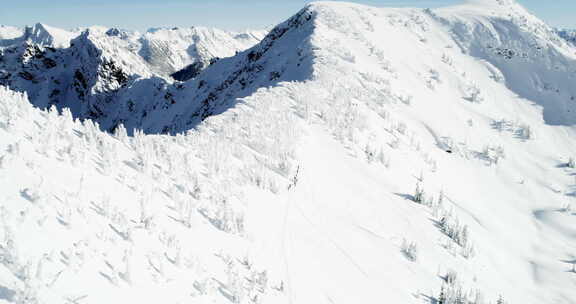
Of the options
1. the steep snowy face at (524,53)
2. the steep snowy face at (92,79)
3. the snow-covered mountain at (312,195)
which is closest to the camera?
Answer: the snow-covered mountain at (312,195)

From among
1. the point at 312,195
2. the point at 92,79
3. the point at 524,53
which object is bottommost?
the point at 524,53

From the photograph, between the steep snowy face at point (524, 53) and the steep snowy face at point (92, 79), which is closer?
the steep snowy face at point (524, 53)

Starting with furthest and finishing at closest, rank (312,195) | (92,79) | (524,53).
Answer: (92,79) < (524,53) < (312,195)

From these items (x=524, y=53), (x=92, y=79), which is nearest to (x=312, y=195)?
(x=524, y=53)

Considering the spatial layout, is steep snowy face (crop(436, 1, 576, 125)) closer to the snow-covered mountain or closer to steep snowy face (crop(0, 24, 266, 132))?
the snow-covered mountain

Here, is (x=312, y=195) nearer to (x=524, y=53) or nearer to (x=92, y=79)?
(x=524, y=53)

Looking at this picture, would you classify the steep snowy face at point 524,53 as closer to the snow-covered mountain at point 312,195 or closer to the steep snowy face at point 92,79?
the snow-covered mountain at point 312,195

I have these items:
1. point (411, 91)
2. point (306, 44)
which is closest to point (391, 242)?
point (411, 91)

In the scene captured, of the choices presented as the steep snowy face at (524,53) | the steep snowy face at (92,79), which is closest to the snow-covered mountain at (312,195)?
the steep snowy face at (524,53)

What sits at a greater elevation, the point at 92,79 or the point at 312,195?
the point at 312,195

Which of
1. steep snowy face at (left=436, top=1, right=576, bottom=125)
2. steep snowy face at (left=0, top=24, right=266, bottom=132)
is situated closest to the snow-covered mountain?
steep snowy face at (left=436, top=1, right=576, bottom=125)
